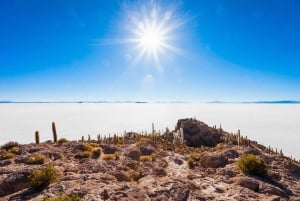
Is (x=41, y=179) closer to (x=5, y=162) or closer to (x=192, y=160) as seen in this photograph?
(x=5, y=162)

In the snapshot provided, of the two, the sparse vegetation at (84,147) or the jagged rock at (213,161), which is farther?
the sparse vegetation at (84,147)

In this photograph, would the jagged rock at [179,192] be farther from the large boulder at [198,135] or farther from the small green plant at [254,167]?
the large boulder at [198,135]

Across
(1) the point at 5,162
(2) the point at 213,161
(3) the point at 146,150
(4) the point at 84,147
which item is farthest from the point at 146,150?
(1) the point at 5,162

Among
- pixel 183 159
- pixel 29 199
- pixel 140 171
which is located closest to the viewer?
pixel 29 199

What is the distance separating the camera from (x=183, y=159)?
27609 mm

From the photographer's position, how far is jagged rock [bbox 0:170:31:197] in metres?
16.7

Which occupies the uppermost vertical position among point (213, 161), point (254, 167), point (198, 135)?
point (254, 167)

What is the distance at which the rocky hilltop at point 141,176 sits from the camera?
51.4 ft

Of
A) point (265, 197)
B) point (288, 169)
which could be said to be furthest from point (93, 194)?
point (288, 169)

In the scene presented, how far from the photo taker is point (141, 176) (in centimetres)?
2025

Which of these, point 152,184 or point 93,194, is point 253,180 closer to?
point 152,184

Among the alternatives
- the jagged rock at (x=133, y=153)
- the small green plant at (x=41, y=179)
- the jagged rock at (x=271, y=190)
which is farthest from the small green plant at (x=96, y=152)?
the jagged rock at (x=271, y=190)

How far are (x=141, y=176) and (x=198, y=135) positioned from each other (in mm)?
24385

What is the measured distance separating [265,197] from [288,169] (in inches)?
385
